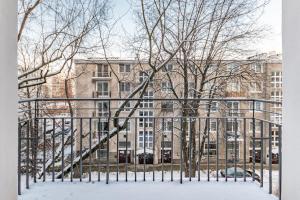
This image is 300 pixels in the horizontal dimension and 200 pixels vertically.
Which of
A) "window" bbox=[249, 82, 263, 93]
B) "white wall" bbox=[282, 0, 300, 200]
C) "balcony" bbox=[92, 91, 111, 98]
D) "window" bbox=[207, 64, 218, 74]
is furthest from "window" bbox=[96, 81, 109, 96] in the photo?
"white wall" bbox=[282, 0, 300, 200]

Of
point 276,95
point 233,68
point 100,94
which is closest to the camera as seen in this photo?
point 276,95

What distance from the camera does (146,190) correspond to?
2.61 meters

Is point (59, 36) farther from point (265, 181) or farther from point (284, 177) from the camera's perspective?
point (284, 177)

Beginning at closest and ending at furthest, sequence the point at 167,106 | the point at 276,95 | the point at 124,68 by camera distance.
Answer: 1. the point at 276,95
2. the point at 167,106
3. the point at 124,68

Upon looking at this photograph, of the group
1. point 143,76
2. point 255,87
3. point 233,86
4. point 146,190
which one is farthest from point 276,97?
point 146,190

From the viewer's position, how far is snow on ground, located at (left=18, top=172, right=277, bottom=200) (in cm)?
243

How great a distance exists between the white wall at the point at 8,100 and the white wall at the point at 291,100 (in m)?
1.45

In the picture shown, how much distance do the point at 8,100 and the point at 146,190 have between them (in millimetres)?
1386

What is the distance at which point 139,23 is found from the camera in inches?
224

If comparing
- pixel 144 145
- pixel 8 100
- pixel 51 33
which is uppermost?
pixel 51 33

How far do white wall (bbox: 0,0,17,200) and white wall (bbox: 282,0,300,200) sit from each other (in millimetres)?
1447

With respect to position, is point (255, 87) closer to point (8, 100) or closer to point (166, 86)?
point (166, 86)

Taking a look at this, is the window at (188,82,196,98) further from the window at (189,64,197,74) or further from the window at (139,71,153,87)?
the window at (139,71,153,87)

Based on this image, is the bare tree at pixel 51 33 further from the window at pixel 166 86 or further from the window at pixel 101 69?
the window at pixel 166 86
